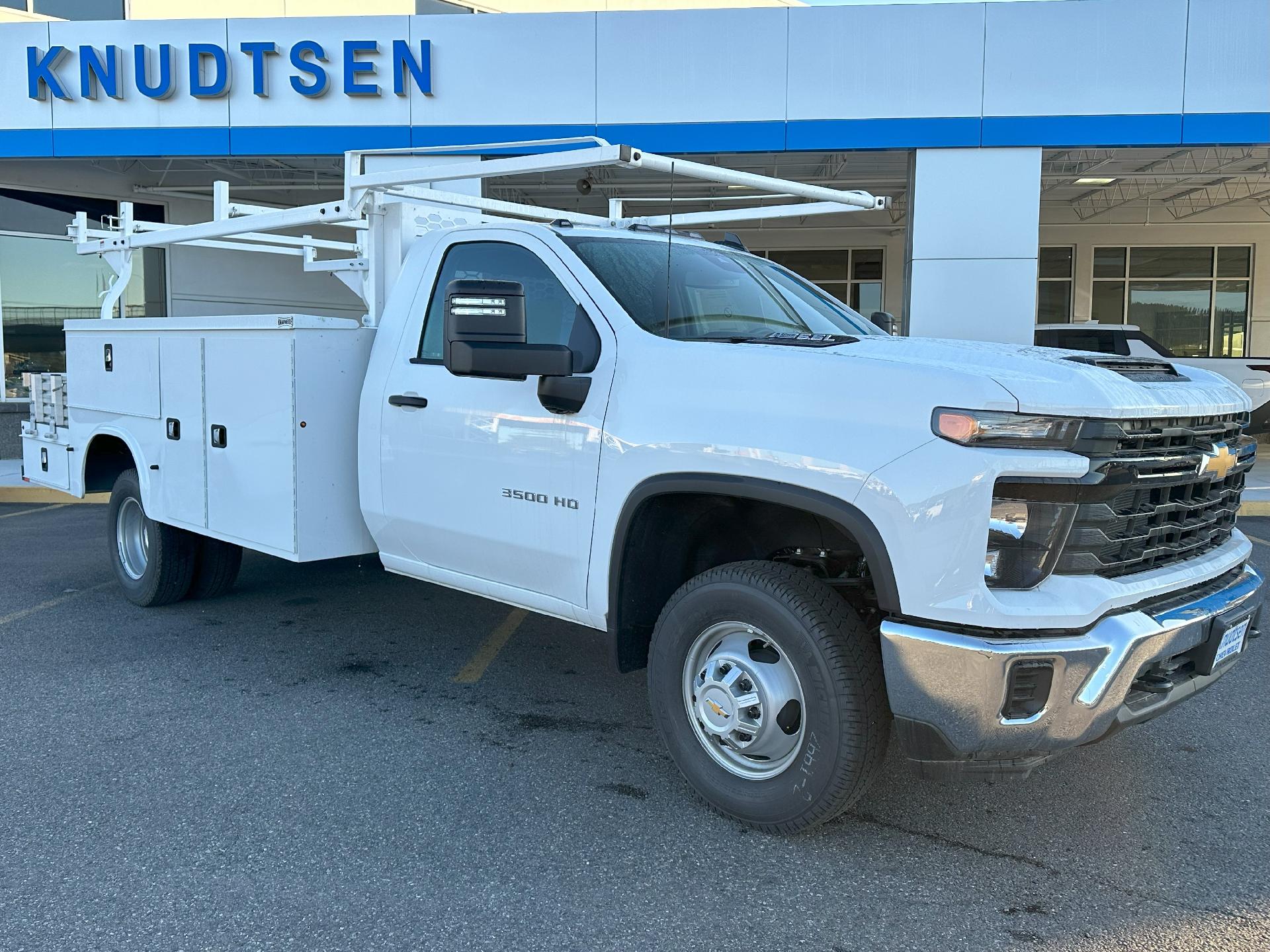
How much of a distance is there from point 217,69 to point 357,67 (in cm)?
179

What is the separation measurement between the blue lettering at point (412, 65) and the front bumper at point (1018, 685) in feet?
39.1

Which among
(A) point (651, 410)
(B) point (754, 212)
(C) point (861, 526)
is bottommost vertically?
(C) point (861, 526)

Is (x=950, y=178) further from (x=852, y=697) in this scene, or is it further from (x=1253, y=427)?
(x=852, y=697)

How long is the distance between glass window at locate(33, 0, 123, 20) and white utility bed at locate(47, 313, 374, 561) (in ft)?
42.1

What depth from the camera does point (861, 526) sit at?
3.21m

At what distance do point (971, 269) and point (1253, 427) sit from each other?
16.9 feet

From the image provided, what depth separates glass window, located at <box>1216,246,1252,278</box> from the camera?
23.3m

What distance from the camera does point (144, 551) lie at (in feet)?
22.0

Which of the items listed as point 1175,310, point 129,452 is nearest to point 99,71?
point 129,452

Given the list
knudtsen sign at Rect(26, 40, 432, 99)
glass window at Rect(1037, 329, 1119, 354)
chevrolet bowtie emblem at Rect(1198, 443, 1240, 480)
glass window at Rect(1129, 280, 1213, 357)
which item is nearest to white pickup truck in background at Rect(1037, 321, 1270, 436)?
glass window at Rect(1037, 329, 1119, 354)

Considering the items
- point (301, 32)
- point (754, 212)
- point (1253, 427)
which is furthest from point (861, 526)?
point (1253, 427)

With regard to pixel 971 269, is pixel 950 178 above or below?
above

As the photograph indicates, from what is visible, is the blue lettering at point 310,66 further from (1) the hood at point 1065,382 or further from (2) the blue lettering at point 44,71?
(1) the hood at point 1065,382

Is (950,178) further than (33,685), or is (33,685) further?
(950,178)
